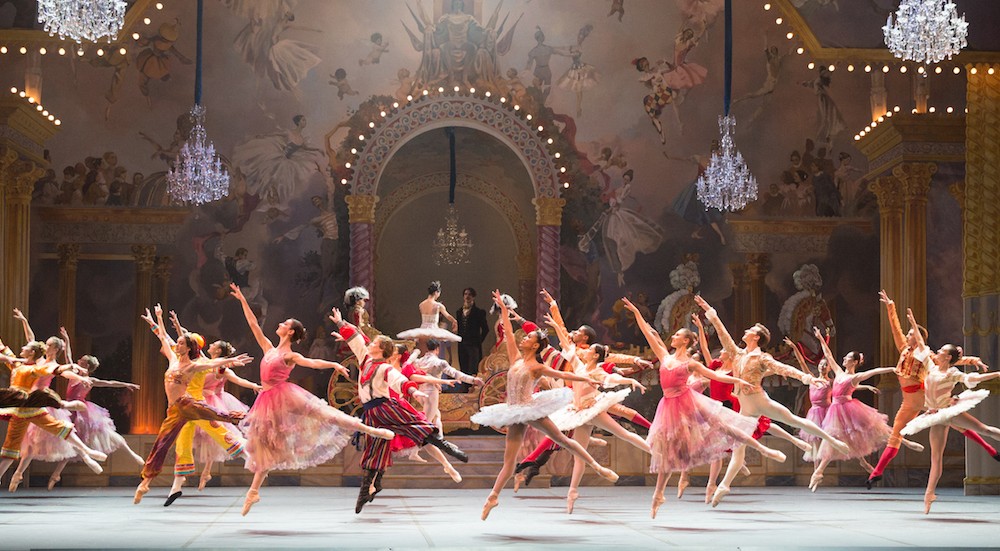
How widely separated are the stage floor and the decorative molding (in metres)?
6.76

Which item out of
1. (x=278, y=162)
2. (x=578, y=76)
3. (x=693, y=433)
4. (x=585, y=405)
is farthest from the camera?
(x=578, y=76)

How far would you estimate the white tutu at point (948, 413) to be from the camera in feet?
39.3

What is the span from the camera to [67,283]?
66.0ft

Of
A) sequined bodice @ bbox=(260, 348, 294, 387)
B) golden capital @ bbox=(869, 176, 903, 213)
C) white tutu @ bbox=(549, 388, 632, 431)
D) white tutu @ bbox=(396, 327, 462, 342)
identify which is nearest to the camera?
sequined bodice @ bbox=(260, 348, 294, 387)

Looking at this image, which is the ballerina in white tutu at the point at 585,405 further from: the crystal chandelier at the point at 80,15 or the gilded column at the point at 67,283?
the gilded column at the point at 67,283

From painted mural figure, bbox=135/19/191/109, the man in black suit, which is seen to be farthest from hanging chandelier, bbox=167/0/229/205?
the man in black suit

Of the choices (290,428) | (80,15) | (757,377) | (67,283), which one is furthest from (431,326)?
(290,428)

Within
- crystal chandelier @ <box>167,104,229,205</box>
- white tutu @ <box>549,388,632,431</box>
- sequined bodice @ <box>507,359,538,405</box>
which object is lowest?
white tutu @ <box>549,388,632,431</box>

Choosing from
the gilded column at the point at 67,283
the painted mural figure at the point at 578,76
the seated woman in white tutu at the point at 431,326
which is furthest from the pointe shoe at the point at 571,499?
the gilded column at the point at 67,283

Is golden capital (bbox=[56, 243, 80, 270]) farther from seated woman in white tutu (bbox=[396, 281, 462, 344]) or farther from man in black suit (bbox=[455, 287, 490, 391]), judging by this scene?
man in black suit (bbox=[455, 287, 490, 391])

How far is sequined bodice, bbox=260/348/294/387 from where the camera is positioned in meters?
10.9

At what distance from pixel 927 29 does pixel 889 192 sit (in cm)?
553

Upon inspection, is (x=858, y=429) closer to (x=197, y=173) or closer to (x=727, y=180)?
(x=727, y=180)

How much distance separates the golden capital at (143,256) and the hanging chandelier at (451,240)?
215 inches
